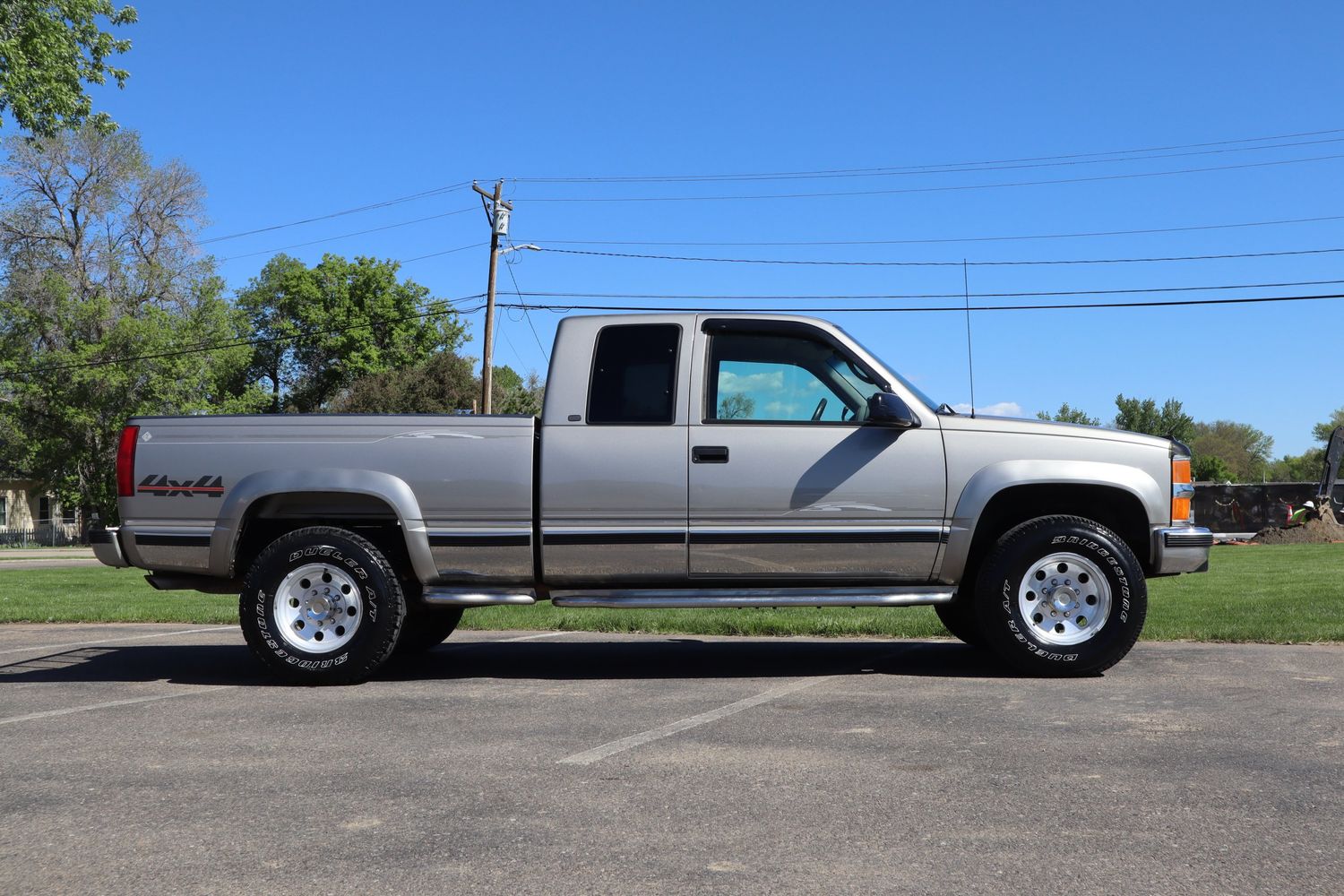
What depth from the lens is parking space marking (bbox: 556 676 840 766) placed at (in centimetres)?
491

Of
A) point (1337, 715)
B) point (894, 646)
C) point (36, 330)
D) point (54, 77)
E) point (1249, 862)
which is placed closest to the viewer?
point (1249, 862)

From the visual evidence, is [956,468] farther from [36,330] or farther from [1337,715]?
[36,330]

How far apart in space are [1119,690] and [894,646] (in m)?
2.29

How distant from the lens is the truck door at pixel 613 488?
6973mm

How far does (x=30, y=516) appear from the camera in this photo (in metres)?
69.5

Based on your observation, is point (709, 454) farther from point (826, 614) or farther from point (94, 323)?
point (94, 323)

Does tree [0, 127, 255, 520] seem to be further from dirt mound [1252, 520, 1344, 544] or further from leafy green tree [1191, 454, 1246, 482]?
leafy green tree [1191, 454, 1246, 482]

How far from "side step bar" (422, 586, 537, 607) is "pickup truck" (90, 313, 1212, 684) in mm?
17

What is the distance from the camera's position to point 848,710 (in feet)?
19.3

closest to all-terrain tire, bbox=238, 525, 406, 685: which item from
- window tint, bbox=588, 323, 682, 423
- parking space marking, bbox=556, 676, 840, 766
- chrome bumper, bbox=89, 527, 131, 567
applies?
chrome bumper, bbox=89, 527, 131, 567

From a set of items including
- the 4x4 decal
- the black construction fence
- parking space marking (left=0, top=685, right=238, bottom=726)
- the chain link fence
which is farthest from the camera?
the chain link fence

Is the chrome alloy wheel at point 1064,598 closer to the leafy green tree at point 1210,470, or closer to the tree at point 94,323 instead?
the tree at point 94,323

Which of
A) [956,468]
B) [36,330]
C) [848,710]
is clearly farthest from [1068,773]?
[36,330]

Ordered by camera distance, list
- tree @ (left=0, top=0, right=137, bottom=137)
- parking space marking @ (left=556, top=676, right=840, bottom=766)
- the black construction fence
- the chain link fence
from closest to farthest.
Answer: parking space marking @ (left=556, top=676, right=840, bottom=766) → tree @ (left=0, top=0, right=137, bottom=137) → the black construction fence → the chain link fence
